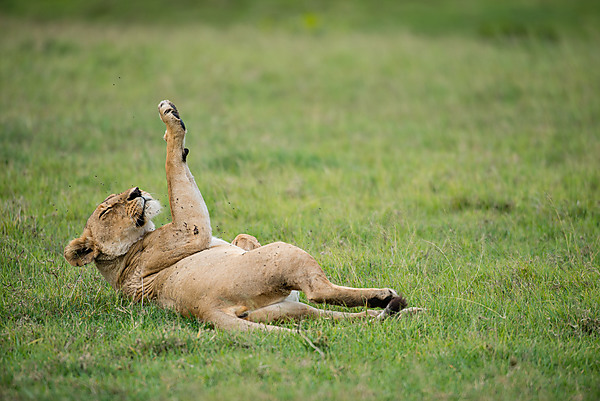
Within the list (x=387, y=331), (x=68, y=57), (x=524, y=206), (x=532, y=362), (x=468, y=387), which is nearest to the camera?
(x=468, y=387)

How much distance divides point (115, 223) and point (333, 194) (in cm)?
356

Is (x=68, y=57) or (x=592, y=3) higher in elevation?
(x=592, y=3)

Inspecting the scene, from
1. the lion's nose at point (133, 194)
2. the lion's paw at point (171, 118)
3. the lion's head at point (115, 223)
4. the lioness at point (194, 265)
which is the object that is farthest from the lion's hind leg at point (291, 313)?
the lion's paw at point (171, 118)

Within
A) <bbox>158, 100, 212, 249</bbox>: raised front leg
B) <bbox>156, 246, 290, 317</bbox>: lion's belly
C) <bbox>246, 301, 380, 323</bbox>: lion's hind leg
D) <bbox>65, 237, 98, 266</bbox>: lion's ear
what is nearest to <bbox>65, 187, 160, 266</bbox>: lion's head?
<bbox>65, 237, 98, 266</bbox>: lion's ear

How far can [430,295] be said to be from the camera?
495cm

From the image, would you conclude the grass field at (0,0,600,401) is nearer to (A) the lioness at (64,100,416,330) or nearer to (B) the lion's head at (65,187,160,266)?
(A) the lioness at (64,100,416,330)

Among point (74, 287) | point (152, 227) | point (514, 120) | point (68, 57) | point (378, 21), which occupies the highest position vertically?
point (378, 21)

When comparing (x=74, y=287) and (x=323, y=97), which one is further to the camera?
(x=323, y=97)

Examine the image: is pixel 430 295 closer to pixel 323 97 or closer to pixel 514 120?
pixel 514 120

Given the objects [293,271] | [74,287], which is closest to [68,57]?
[74,287]

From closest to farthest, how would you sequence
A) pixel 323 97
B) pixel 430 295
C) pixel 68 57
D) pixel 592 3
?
pixel 430 295 → pixel 323 97 → pixel 68 57 → pixel 592 3

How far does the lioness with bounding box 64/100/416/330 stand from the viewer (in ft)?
14.2

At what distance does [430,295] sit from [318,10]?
76.3ft

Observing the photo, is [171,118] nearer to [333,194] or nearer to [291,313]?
[291,313]
